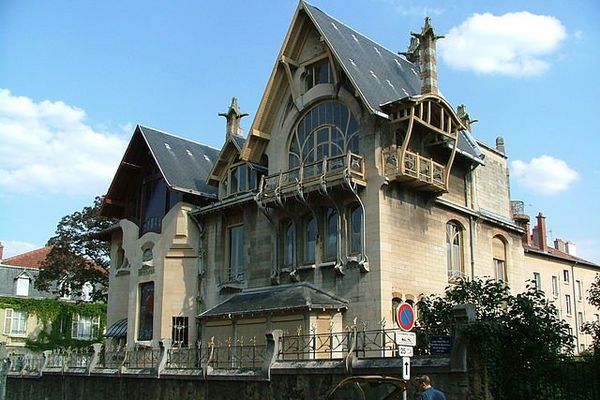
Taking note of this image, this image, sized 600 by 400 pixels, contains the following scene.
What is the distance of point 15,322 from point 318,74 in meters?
35.2

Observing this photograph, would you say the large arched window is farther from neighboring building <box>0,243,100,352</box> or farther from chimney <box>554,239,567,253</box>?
chimney <box>554,239,567,253</box>

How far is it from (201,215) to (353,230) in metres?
9.32

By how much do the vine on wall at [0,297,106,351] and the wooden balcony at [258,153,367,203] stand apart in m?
30.0

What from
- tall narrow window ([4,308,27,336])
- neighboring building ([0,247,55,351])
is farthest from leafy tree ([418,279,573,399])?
tall narrow window ([4,308,27,336])

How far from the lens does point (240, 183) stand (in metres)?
31.1

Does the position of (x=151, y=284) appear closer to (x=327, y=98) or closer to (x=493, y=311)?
(x=327, y=98)

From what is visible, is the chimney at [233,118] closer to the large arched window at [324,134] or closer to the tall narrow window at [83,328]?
the large arched window at [324,134]

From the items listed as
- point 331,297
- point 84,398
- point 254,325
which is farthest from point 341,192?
point 84,398

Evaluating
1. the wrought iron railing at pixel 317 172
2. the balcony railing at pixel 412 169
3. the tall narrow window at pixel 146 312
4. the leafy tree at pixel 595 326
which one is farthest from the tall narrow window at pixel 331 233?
the tall narrow window at pixel 146 312

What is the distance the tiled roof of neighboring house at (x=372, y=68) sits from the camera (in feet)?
83.8

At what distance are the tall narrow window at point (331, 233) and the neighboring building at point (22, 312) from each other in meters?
30.6

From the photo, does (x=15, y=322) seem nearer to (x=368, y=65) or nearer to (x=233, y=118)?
(x=233, y=118)

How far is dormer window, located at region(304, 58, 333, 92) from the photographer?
27328 millimetres

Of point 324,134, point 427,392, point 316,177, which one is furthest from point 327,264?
point 427,392
